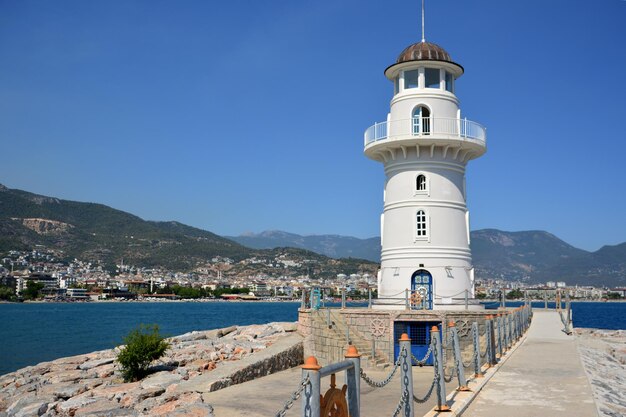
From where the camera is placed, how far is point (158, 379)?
1672 cm

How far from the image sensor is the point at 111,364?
22281mm

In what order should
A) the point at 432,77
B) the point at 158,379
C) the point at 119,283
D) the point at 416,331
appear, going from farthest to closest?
1. the point at 119,283
2. the point at 432,77
3. the point at 416,331
4. the point at 158,379

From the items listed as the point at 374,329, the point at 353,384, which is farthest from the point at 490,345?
the point at 353,384

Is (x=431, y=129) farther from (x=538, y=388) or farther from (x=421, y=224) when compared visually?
(x=538, y=388)

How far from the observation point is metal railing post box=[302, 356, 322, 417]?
18.3 ft

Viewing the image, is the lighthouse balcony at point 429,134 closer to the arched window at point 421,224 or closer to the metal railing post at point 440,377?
the arched window at point 421,224

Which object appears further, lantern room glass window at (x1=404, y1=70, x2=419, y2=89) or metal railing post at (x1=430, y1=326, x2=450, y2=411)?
lantern room glass window at (x1=404, y1=70, x2=419, y2=89)

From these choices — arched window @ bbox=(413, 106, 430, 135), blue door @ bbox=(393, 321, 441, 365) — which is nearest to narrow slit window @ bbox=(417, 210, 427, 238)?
arched window @ bbox=(413, 106, 430, 135)

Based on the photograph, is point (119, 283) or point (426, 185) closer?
point (426, 185)

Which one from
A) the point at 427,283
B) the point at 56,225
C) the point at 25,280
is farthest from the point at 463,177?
the point at 56,225

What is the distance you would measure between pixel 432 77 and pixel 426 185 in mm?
4281

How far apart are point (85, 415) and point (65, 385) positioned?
230 inches

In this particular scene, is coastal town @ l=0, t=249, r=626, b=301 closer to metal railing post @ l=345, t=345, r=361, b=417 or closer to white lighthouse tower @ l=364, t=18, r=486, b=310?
white lighthouse tower @ l=364, t=18, r=486, b=310

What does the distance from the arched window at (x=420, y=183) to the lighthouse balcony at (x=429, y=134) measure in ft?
3.96
